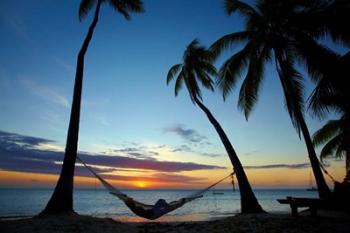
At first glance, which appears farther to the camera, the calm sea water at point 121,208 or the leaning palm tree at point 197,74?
the calm sea water at point 121,208

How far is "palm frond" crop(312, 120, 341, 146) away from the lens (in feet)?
54.2

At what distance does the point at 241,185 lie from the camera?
10.2 metres

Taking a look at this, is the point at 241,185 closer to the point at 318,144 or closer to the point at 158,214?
the point at 158,214

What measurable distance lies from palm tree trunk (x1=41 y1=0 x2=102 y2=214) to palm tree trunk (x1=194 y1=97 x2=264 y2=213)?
529 cm

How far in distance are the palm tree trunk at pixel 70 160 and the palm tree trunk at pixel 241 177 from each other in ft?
17.3

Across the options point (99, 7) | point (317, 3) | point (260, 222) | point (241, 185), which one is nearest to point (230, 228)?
point (260, 222)

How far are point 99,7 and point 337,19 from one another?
29.1ft

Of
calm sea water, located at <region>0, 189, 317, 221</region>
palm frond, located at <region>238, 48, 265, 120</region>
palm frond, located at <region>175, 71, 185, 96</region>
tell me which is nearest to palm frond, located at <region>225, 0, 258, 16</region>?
palm frond, located at <region>238, 48, 265, 120</region>

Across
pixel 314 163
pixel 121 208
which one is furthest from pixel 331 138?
pixel 121 208

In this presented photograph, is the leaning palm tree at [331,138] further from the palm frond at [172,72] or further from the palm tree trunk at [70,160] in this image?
the palm tree trunk at [70,160]

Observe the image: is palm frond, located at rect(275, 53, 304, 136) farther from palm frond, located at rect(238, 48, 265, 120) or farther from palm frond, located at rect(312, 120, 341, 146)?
palm frond, located at rect(312, 120, 341, 146)

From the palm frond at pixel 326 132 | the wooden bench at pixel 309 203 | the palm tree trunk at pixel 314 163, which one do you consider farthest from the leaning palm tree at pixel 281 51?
the palm frond at pixel 326 132

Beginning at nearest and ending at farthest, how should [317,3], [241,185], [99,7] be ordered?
1. [317,3]
2. [241,185]
3. [99,7]

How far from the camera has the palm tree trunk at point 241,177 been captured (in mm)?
9820
